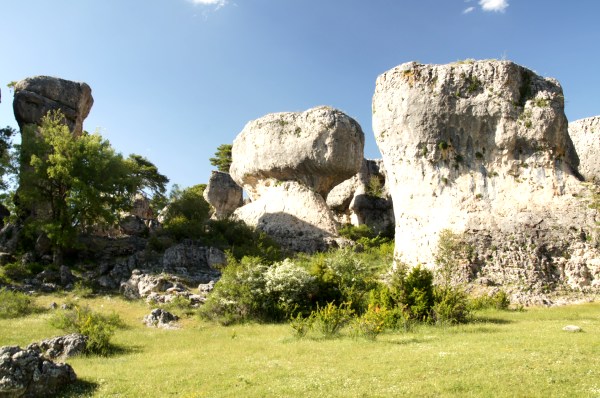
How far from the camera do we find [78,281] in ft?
84.2

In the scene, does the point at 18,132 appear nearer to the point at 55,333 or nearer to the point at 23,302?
the point at 23,302

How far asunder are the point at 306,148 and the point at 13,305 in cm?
2343

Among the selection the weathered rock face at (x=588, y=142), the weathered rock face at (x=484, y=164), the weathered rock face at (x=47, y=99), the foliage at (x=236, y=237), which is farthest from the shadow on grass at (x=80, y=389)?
the weathered rock face at (x=588, y=142)

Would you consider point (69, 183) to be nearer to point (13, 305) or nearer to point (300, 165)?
point (13, 305)

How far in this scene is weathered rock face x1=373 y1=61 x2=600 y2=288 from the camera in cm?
2162

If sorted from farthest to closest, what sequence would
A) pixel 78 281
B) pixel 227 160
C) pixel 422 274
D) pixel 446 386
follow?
pixel 227 160 < pixel 78 281 < pixel 422 274 < pixel 446 386

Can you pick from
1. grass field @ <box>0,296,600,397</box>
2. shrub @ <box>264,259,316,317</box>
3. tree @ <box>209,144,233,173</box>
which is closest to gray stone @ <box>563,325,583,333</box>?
grass field @ <box>0,296,600,397</box>

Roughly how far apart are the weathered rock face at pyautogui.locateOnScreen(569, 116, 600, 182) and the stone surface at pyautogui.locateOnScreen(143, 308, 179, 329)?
3411cm

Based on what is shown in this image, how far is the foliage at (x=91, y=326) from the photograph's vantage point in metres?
13.7

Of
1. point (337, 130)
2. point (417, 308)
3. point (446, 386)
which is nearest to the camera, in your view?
point (446, 386)

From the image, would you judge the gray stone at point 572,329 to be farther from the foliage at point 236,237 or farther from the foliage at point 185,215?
the foliage at point 185,215

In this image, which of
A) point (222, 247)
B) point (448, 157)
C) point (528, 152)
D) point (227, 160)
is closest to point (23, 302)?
point (222, 247)

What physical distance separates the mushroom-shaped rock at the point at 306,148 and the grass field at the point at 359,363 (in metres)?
23.2

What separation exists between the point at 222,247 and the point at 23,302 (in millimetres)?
13301
